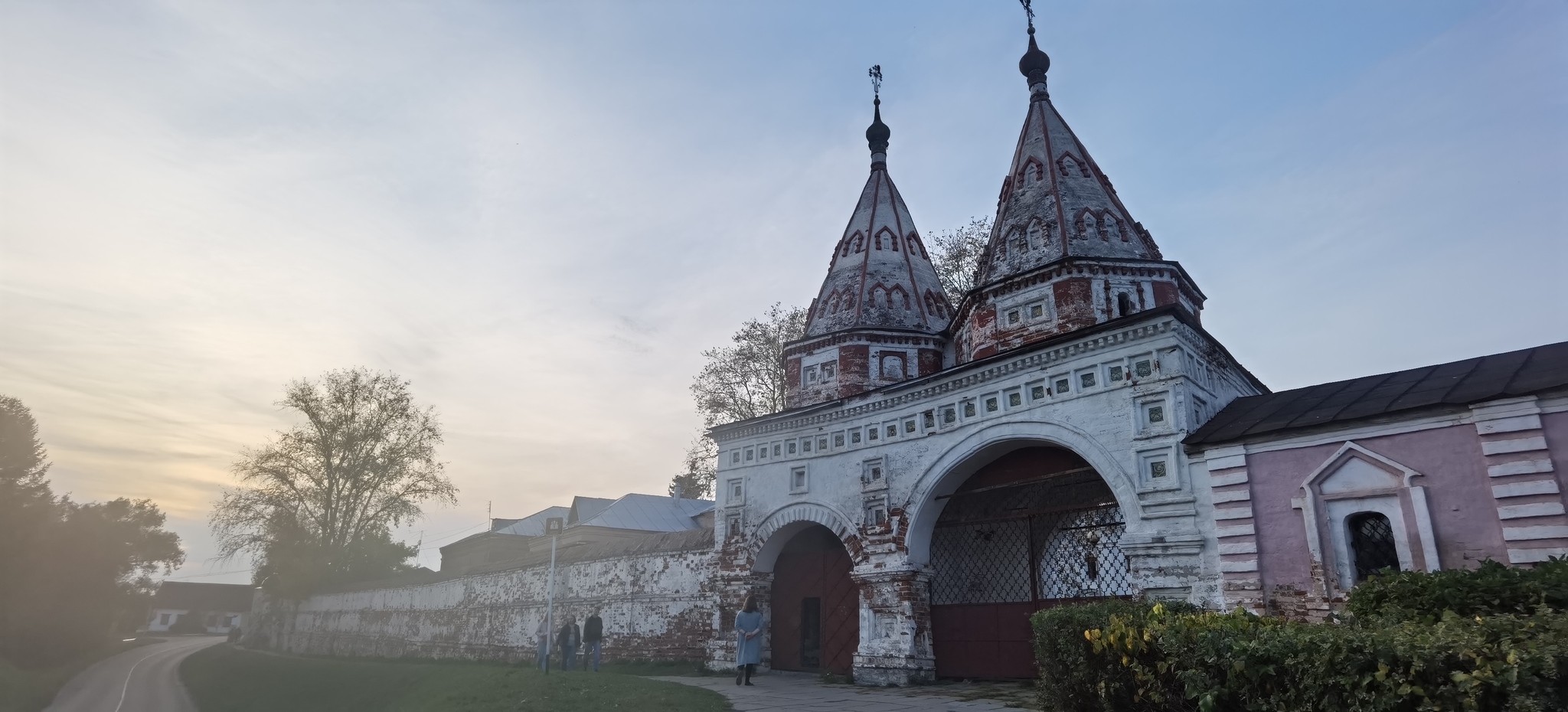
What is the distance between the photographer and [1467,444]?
9094 mm

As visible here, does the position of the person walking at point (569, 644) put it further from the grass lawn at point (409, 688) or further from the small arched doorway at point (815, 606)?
the small arched doorway at point (815, 606)

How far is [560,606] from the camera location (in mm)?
19844

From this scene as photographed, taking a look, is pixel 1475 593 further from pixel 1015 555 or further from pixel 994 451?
pixel 1015 555

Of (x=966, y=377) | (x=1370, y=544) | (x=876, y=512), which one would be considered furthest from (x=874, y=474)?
(x=1370, y=544)

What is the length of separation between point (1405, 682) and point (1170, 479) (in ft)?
24.7

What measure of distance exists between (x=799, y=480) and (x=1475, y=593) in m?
11.1

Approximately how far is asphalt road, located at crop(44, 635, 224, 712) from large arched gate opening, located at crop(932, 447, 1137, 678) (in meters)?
24.2

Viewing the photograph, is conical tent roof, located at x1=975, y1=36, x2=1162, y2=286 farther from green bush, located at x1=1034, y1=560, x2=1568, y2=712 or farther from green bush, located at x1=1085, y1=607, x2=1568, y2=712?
green bush, located at x1=1085, y1=607, x2=1568, y2=712

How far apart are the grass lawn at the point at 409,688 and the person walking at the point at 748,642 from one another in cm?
146

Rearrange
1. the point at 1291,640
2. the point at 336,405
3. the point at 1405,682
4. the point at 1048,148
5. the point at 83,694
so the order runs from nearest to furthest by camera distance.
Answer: the point at 1405,682 → the point at 1291,640 → the point at 1048,148 → the point at 83,694 → the point at 336,405

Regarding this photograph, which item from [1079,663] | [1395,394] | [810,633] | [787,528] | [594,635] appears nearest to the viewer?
[1079,663]

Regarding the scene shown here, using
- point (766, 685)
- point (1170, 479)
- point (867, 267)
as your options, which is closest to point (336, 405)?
point (867, 267)

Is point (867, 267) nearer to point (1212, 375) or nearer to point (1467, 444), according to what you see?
point (1212, 375)

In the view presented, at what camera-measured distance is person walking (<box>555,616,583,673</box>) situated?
1583 cm
